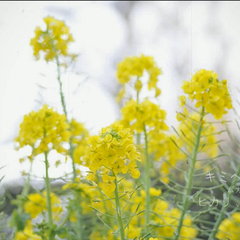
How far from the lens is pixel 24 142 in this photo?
751 millimetres

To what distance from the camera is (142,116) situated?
88 centimetres

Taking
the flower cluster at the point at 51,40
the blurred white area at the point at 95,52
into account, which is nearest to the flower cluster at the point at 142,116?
the blurred white area at the point at 95,52

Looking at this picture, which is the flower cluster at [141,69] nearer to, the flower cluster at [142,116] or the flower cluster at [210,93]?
the flower cluster at [142,116]

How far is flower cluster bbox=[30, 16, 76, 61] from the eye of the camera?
1.01 metres

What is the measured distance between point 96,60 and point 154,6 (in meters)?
0.43

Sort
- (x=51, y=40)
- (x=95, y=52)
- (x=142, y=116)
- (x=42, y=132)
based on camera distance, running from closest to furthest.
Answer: (x=42, y=132), (x=142, y=116), (x=51, y=40), (x=95, y=52)

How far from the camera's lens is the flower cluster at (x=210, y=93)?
29.6 inches

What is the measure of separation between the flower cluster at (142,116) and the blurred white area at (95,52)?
0.13 metres

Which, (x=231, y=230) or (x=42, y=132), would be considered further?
(x=231, y=230)

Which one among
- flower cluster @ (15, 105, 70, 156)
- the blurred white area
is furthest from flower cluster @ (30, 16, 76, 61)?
flower cluster @ (15, 105, 70, 156)

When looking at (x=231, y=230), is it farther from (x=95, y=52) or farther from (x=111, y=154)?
(x=95, y=52)

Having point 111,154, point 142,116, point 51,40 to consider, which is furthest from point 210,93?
point 51,40

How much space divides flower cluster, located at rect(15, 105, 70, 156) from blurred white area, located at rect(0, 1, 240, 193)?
0.37 ft

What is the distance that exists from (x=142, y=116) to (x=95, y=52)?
85 centimetres
